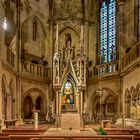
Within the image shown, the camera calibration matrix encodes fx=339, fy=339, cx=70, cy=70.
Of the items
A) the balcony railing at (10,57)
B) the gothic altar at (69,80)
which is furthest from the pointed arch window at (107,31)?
the balcony railing at (10,57)

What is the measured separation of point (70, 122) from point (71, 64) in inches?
232

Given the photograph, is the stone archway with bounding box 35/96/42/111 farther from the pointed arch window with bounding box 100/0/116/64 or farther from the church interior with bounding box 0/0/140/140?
the pointed arch window with bounding box 100/0/116/64

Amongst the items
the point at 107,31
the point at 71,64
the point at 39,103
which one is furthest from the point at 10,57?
the point at 107,31

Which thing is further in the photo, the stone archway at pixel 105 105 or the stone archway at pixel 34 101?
Result: the stone archway at pixel 34 101

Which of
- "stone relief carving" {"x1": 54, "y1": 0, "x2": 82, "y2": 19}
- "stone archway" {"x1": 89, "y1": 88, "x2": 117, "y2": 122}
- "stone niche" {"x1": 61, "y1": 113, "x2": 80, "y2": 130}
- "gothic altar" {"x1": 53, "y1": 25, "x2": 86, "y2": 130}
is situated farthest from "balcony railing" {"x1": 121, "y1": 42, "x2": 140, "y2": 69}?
"stone relief carving" {"x1": 54, "y1": 0, "x2": 82, "y2": 19}

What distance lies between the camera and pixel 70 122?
65.5 ft

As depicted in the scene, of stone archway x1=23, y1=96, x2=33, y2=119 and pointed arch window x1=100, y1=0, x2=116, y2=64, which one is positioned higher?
pointed arch window x1=100, y1=0, x2=116, y2=64

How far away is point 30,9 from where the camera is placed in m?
28.2

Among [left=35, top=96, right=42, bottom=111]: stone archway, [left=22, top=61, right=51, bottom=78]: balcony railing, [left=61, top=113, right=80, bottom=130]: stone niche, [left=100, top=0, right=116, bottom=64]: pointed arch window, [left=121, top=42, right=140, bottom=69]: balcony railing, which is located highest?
[left=100, top=0, right=116, bottom=64]: pointed arch window

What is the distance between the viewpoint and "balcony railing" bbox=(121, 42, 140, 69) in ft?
65.6

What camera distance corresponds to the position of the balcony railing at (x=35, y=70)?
2588 cm

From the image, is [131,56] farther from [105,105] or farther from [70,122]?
[105,105]

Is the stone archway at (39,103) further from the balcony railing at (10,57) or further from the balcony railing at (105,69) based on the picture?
the balcony railing at (10,57)

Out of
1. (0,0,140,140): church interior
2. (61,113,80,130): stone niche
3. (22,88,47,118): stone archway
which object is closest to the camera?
(61,113,80,130): stone niche
